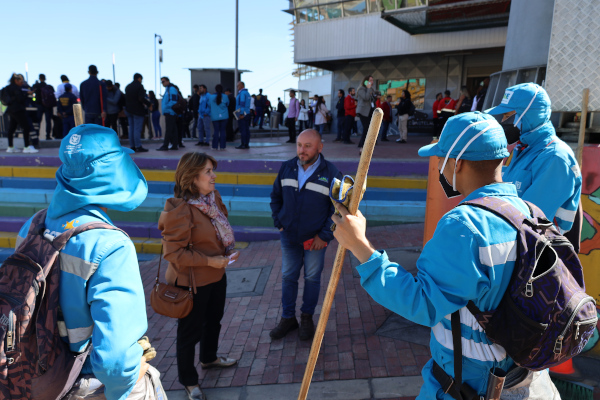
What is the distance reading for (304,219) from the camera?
4.12 meters

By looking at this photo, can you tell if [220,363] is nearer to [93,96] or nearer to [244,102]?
[244,102]

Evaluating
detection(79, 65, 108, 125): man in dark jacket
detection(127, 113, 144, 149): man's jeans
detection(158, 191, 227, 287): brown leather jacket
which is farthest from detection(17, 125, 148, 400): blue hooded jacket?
detection(79, 65, 108, 125): man in dark jacket

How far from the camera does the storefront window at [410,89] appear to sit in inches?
803

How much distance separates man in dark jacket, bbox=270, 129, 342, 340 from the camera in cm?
411

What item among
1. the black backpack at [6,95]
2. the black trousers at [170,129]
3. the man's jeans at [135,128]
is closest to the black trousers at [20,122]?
the black backpack at [6,95]

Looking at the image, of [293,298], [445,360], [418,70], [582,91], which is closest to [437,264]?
[445,360]

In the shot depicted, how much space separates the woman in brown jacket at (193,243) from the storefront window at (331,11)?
1992 cm

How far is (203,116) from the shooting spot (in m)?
13.0

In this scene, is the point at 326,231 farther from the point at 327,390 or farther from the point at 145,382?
the point at 145,382

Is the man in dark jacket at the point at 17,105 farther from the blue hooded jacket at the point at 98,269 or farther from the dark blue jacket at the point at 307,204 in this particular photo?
the blue hooded jacket at the point at 98,269

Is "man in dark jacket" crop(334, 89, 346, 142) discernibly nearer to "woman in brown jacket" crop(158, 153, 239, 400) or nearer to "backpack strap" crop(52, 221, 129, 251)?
"woman in brown jacket" crop(158, 153, 239, 400)

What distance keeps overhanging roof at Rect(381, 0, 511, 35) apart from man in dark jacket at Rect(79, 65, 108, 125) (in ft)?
31.2

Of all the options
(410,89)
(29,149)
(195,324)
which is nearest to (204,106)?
(29,149)

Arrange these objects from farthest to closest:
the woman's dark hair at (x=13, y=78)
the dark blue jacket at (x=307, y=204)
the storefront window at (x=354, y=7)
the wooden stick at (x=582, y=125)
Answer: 1. the storefront window at (x=354, y=7)
2. the woman's dark hair at (x=13, y=78)
3. the dark blue jacket at (x=307, y=204)
4. the wooden stick at (x=582, y=125)
